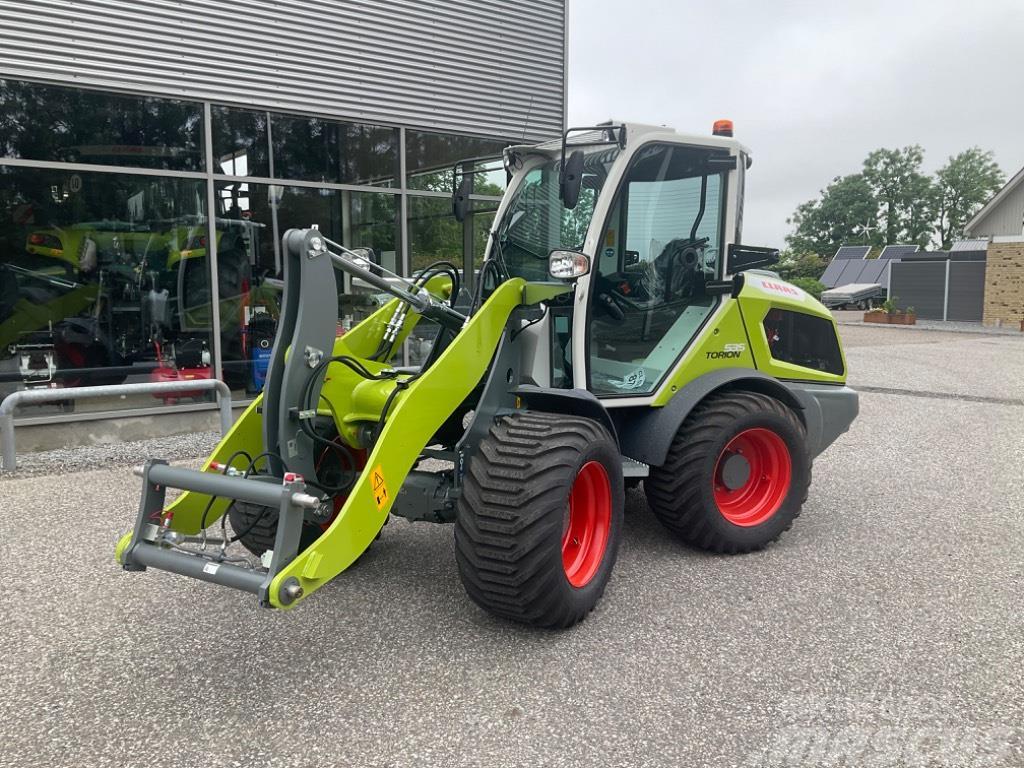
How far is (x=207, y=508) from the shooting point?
345 cm

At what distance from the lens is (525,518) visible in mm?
3230

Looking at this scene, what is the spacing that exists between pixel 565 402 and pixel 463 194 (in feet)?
5.48

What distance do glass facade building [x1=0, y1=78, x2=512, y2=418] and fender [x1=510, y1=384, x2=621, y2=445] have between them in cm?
297

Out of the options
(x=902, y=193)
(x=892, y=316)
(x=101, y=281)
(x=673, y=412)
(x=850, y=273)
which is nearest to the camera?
(x=673, y=412)

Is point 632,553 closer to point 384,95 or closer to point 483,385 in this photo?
point 483,385

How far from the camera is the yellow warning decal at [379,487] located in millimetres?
3119

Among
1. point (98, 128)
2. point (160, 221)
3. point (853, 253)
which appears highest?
point (853, 253)

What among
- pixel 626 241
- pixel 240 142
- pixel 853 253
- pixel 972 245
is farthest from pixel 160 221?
pixel 853 253

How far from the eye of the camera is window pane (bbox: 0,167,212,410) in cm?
760

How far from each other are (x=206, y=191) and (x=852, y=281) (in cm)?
4009

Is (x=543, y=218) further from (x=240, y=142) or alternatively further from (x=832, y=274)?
(x=832, y=274)

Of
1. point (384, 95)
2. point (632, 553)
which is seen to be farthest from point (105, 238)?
point (632, 553)

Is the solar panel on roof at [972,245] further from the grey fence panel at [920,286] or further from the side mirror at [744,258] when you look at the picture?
the side mirror at [744,258]

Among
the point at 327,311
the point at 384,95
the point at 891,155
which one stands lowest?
the point at 327,311
